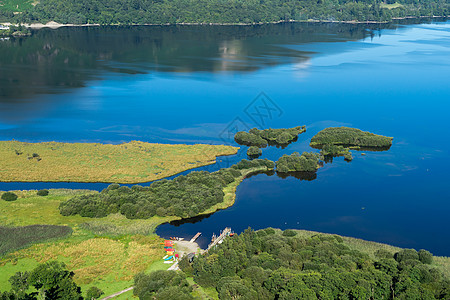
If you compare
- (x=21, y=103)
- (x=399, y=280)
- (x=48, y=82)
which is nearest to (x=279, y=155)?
(x=399, y=280)

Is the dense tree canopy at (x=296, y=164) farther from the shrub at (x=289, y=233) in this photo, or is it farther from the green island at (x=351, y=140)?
the shrub at (x=289, y=233)

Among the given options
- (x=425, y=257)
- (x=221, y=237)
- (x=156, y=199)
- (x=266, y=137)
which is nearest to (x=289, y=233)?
(x=221, y=237)

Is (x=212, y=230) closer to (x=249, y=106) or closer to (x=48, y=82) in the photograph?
(x=249, y=106)

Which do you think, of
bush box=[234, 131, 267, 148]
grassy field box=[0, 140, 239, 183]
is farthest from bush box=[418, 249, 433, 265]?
bush box=[234, 131, 267, 148]

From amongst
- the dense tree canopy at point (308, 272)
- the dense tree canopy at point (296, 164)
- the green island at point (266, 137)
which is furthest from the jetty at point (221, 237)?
the green island at point (266, 137)

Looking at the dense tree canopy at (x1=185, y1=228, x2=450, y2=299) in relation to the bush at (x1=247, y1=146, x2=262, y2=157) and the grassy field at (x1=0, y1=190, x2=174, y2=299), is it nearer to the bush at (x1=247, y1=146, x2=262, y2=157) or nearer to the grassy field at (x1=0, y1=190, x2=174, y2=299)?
the grassy field at (x1=0, y1=190, x2=174, y2=299)

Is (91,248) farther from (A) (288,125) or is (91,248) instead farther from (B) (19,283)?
(A) (288,125)
